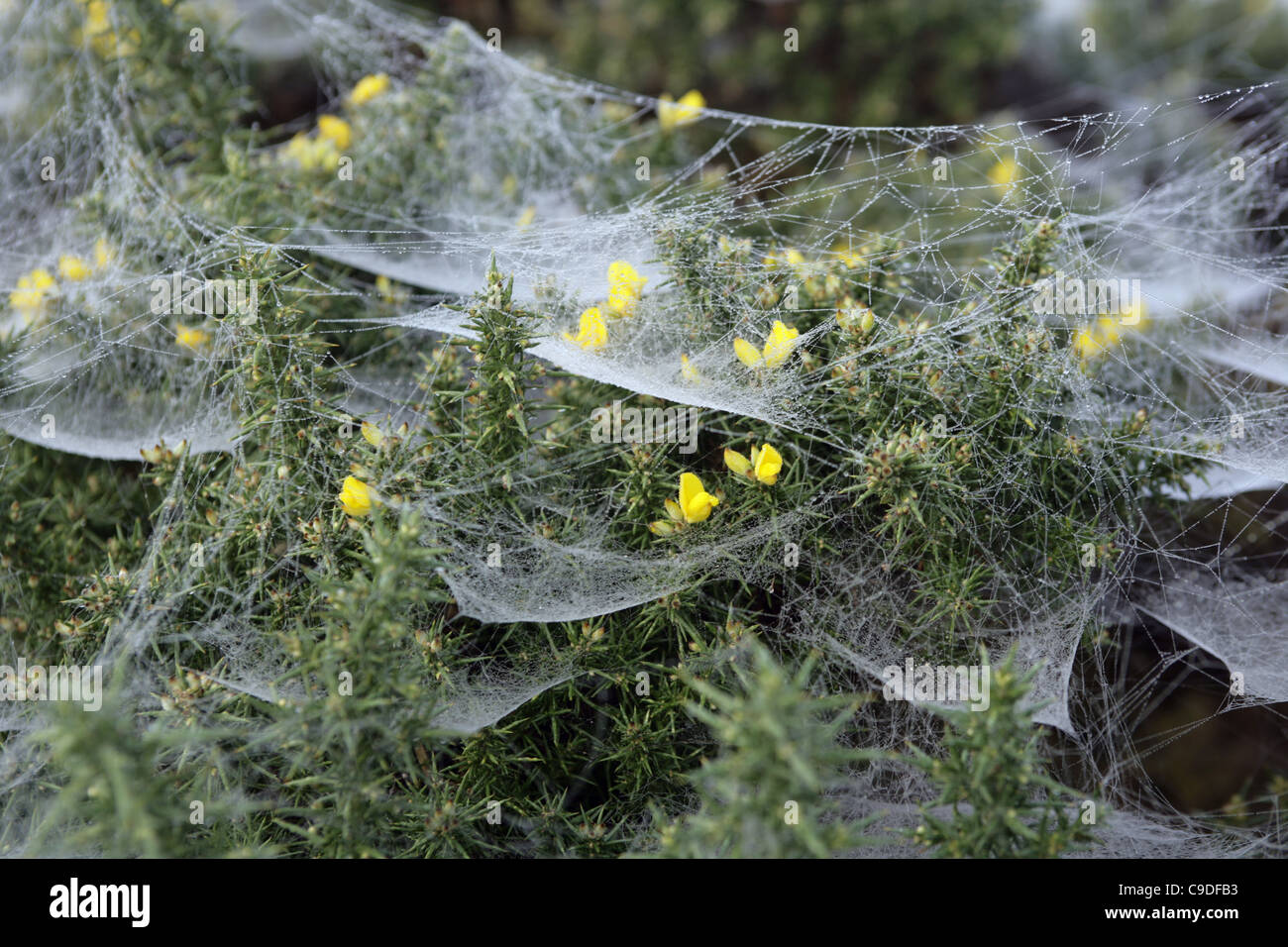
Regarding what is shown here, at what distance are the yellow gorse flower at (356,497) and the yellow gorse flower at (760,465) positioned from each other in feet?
2.53

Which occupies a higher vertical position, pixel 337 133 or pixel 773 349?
pixel 337 133

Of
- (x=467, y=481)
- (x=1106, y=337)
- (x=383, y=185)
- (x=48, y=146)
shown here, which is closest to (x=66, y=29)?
(x=48, y=146)

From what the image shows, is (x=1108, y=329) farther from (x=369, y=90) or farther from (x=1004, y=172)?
(x=369, y=90)

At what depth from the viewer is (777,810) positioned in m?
1.28

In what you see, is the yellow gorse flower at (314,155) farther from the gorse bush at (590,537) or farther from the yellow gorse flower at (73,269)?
the yellow gorse flower at (73,269)

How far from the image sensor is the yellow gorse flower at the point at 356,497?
1.85m

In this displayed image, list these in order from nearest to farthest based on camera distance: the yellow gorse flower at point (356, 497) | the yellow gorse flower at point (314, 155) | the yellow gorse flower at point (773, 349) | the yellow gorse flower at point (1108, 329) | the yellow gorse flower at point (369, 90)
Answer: the yellow gorse flower at point (356, 497), the yellow gorse flower at point (773, 349), the yellow gorse flower at point (1108, 329), the yellow gorse flower at point (314, 155), the yellow gorse flower at point (369, 90)

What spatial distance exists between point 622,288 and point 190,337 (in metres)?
1.21

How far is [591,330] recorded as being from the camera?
82.4 inches

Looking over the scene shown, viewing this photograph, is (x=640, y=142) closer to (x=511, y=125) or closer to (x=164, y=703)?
(x=511, y=125)

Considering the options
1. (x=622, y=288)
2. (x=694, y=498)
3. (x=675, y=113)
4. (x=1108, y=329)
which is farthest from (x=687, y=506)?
(x=675, y=113)

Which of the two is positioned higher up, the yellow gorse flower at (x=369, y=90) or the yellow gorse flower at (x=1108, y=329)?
the yellow gorse flower at (x=369, y=90)

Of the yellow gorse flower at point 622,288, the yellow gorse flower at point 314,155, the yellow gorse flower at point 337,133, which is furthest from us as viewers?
the yellow gorse flower at point 337,133

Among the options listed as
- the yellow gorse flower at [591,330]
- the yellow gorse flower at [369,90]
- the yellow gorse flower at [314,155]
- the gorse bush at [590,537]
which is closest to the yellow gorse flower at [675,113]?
the gorse bush at [590,537]
